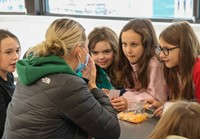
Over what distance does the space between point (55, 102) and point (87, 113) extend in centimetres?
15

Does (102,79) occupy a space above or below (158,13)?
below

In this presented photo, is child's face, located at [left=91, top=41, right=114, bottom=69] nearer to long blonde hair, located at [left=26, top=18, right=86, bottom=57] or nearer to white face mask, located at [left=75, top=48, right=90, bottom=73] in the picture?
white face mask, located at [left=75, top=48, right=90, bottom=73]

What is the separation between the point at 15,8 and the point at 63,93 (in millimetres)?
3166

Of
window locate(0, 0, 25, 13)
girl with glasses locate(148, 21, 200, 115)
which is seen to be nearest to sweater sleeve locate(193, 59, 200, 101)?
girl with glasses locate(148, 21, 200, 115)

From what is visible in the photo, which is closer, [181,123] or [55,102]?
[181,123]

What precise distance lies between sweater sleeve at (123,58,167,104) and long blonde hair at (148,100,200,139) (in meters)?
0.89

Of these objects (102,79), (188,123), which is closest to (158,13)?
(102,79)

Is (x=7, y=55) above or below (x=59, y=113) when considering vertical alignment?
above

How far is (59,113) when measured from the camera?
1374 mm

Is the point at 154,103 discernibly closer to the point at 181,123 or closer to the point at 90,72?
the point at 90,72

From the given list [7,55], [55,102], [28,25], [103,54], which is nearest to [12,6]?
[28,25]

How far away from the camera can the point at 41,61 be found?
1.42 meters

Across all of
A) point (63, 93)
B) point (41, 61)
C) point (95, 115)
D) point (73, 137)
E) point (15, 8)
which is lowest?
point (73, 137)

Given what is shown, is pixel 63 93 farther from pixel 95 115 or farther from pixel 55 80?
pixel 95 115
